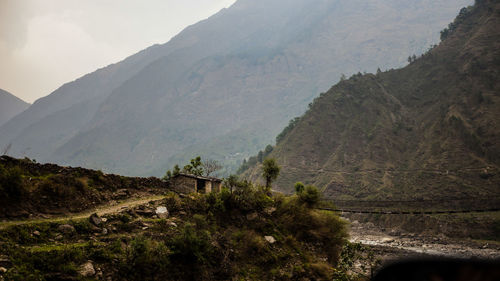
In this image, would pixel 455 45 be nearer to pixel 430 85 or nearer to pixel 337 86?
pixel 430 85

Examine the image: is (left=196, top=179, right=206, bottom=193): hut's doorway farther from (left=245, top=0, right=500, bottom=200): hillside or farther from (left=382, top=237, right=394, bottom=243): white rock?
(left=245, top=0, right=500, bottom=200): hillside

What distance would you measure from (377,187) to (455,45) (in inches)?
2292

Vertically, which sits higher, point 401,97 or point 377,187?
point 401,97

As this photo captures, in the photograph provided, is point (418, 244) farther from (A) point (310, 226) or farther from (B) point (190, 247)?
(B) point (190, 247)

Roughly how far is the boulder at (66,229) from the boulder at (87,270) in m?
1.86

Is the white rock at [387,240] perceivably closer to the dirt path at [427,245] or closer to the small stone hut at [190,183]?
the dirt path at [427,245]

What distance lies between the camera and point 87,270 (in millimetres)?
11602

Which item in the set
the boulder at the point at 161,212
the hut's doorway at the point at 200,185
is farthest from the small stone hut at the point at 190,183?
the boulder at the point at 161,212

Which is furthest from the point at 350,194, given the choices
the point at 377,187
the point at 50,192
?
the point at 50,192

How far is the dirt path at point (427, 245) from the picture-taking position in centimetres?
4388

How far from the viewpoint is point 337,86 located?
113312mm

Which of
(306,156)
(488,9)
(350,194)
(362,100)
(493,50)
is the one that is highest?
(488,9)

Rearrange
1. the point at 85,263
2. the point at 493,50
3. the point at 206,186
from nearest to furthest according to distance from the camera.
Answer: the point at 85,263 < the point at 206,186 < the point at 493,50

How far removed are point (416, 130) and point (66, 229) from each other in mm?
90213
